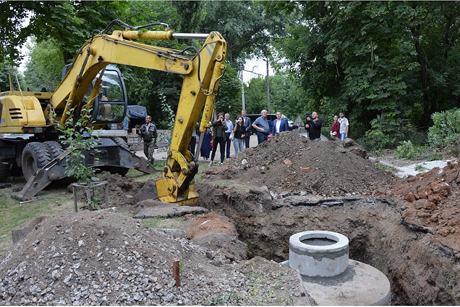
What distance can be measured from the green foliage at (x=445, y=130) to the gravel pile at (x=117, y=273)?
35.9ft

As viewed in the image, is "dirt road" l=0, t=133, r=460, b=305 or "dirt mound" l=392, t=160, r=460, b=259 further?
"dirt mound" l=392, t=160, r=460, b=259

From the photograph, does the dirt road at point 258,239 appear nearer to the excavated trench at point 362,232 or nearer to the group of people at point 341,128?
the excavated trench at point 362,232

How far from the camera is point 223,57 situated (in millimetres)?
6594

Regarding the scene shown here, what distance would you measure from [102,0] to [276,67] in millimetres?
8549

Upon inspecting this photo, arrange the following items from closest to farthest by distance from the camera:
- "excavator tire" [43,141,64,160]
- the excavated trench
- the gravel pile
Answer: the gravel pile → the excavated trench → "excavator tire" [43,141,64,160]

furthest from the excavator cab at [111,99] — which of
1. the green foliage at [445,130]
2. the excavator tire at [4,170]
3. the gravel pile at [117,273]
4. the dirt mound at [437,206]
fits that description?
the green foliage at [445,130]

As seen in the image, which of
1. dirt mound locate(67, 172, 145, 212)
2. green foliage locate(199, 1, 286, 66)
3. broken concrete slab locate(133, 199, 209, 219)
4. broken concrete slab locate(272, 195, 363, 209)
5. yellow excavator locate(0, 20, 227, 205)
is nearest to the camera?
broken concrete slab locate(133, 199, 209, 219)

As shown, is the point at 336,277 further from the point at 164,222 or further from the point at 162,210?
the point at 162,210

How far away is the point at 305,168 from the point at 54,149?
614 centimetres

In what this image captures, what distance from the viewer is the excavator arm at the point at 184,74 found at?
22.1 feet

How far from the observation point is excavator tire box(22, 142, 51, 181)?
8945 mm

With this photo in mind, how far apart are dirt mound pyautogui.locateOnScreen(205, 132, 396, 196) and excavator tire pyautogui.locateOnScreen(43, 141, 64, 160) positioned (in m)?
3.76

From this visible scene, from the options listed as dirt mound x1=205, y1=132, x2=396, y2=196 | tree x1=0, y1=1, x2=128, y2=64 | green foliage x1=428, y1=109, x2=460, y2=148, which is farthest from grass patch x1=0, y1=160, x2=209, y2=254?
green foliage x1=428, y1=109, x2=460, y2=148

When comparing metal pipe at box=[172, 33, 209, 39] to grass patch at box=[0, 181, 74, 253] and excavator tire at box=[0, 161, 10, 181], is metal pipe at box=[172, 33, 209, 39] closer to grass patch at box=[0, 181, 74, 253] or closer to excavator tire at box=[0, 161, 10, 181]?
grass patch at box=[0, 181, 74, 253]
